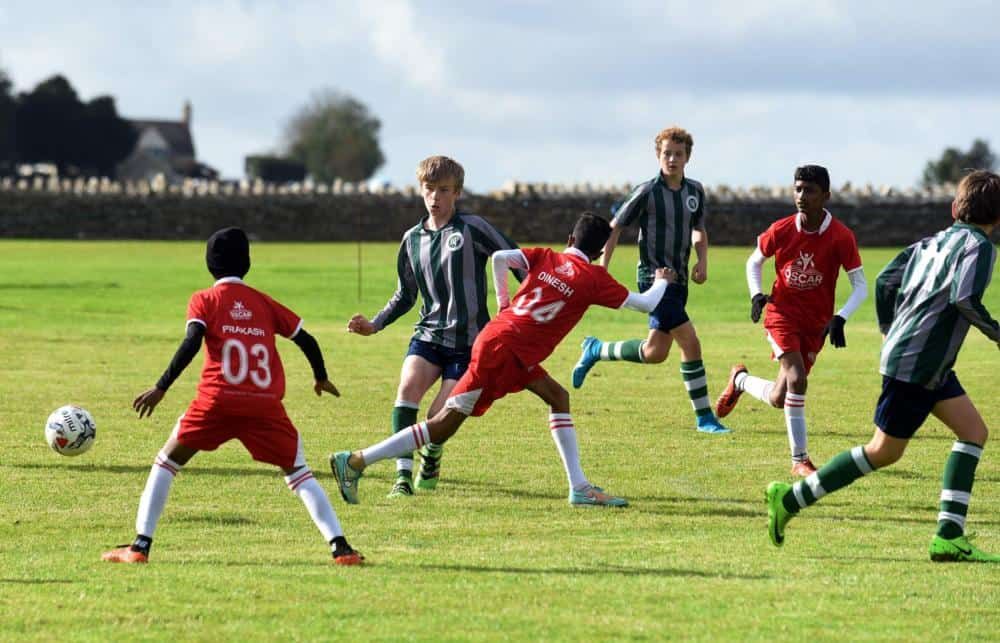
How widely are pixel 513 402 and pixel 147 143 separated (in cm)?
14946

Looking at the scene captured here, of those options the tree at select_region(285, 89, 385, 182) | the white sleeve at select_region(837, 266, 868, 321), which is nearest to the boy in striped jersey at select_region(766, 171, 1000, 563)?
the white sleeve at select_region(837, 266, 868, 321)

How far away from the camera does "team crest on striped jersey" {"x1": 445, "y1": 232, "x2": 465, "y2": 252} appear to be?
1041 cm

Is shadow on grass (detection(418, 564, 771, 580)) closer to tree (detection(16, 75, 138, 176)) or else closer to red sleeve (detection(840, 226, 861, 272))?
red sleeve (detection(840, 226, 861, 272))

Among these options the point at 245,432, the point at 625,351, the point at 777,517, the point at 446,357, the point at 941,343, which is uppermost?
the point at 941,343

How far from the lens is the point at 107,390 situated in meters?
Result: 16.7

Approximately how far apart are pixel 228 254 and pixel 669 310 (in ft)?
20.5

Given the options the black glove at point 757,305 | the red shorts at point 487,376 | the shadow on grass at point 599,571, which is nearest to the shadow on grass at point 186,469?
the red shorts at point 487,376

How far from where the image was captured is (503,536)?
29.6ft

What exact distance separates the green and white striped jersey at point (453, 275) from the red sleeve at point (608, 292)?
3.87ft

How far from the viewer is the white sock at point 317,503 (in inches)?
316

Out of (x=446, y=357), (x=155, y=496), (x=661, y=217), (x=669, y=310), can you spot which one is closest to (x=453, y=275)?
(x=446, y=357)

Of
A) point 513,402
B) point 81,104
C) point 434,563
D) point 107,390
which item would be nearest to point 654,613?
point 434,563

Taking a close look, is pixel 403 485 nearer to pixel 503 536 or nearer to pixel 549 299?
pixel 503 536

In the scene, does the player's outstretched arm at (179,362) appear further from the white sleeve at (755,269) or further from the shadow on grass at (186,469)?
the white sleeve at (755,269)
